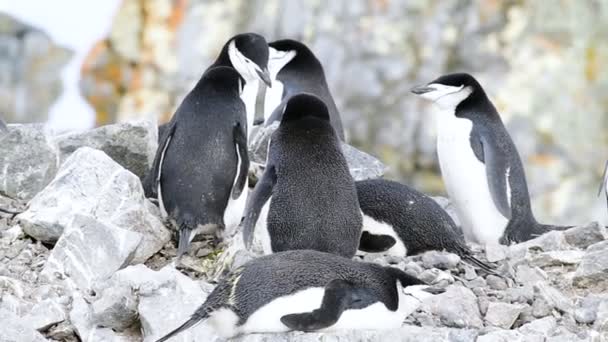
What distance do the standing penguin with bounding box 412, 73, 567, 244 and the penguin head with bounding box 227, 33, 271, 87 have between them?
88 cm

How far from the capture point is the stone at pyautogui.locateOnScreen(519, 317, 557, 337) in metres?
4.67

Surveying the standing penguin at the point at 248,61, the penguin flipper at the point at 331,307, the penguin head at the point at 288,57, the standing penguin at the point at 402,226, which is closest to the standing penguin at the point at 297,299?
the penguin flipper at the point at 331,307

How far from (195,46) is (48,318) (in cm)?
A: 1560

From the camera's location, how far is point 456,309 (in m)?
4.82

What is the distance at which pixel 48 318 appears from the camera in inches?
188

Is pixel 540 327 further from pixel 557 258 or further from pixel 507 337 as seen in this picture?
pixel 557 258

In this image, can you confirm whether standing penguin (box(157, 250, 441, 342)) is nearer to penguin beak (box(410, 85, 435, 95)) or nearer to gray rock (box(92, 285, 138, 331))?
gray rock (box(92, 285, 138, 331))

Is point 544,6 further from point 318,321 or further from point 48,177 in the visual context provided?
point 318,321

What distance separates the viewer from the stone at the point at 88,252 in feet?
17.0

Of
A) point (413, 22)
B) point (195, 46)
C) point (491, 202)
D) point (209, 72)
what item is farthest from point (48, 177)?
point (195, 46)

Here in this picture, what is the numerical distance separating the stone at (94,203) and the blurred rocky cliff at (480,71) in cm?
1016

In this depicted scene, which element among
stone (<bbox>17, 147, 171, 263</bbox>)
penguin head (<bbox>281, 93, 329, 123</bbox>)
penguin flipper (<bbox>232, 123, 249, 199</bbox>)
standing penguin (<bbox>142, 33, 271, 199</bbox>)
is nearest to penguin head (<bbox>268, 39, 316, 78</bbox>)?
standing penguin (<bbox>142, 33, 271, 199</bbox>)

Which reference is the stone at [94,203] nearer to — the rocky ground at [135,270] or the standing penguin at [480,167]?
the rocky ground at [135,270]

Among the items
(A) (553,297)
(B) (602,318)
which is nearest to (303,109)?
(A) (553,297)
